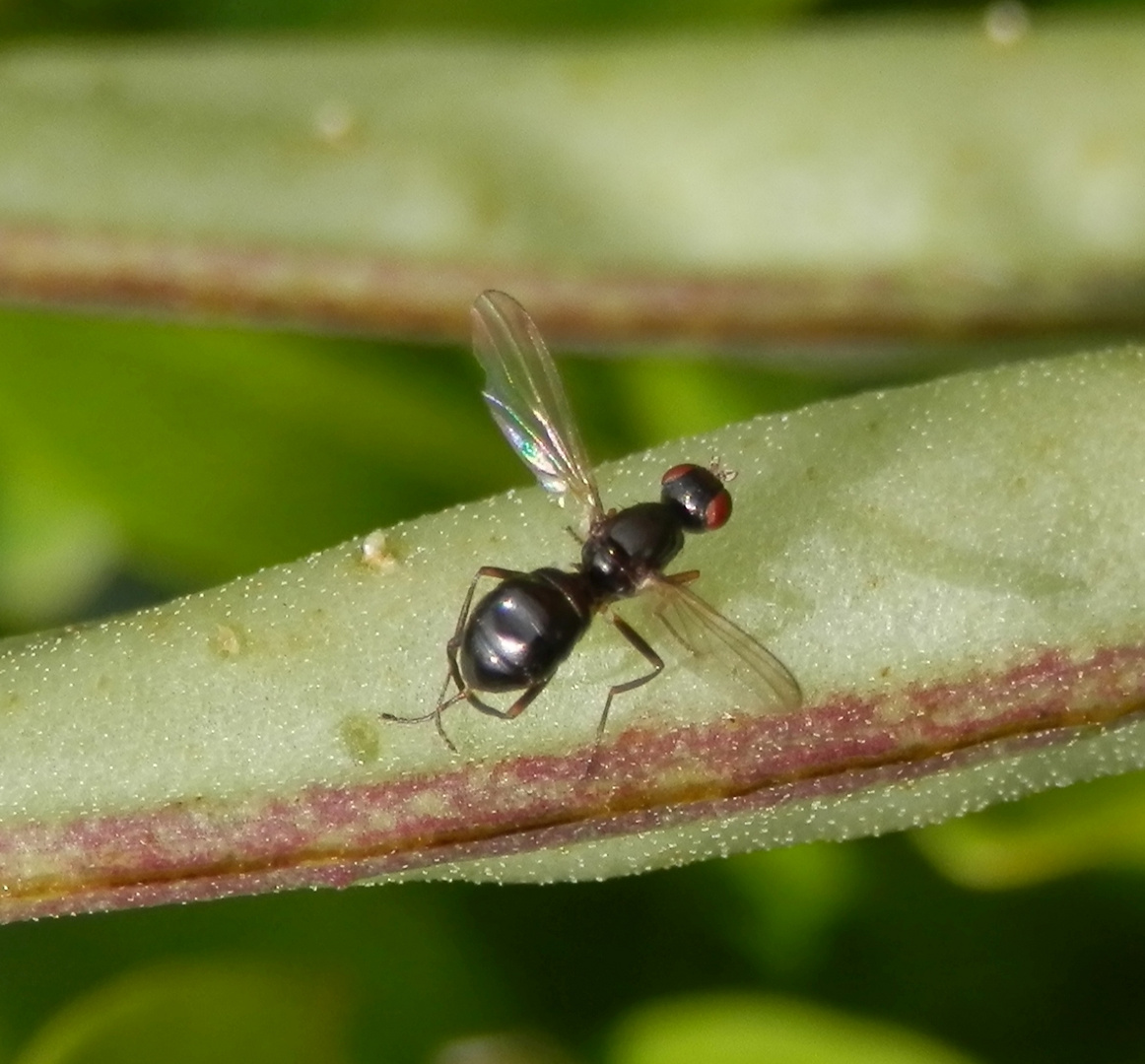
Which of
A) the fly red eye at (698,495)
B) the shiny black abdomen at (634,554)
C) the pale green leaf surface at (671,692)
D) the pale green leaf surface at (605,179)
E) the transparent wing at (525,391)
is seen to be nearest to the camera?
the pale green leaf surface at (671,692)

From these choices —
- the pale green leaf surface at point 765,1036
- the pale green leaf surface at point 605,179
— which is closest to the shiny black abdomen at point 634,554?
the pale green leaf surface at point 605,179

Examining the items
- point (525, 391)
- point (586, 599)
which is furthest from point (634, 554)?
point (525, 391)

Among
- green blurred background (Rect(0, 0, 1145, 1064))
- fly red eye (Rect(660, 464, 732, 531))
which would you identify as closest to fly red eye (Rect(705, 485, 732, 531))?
fly red eye (Rect(660, 464, 732, 531))

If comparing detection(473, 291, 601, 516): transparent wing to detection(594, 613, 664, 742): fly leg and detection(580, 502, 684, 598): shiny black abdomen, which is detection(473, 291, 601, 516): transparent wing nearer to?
detection(580, 502, 684, 598): shiny black abdomen

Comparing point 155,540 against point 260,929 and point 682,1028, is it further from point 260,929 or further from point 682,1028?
point 682,1028

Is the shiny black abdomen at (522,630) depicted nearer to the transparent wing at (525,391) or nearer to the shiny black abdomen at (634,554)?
the shiny black abdomen at (634,554)

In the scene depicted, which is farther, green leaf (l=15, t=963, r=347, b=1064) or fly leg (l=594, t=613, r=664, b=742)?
green leaf (l=15, t=963, r=347, b=1064)

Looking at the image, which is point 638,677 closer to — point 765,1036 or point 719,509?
point 719,509

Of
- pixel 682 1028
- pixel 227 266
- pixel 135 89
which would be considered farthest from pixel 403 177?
pixel 682 1028
